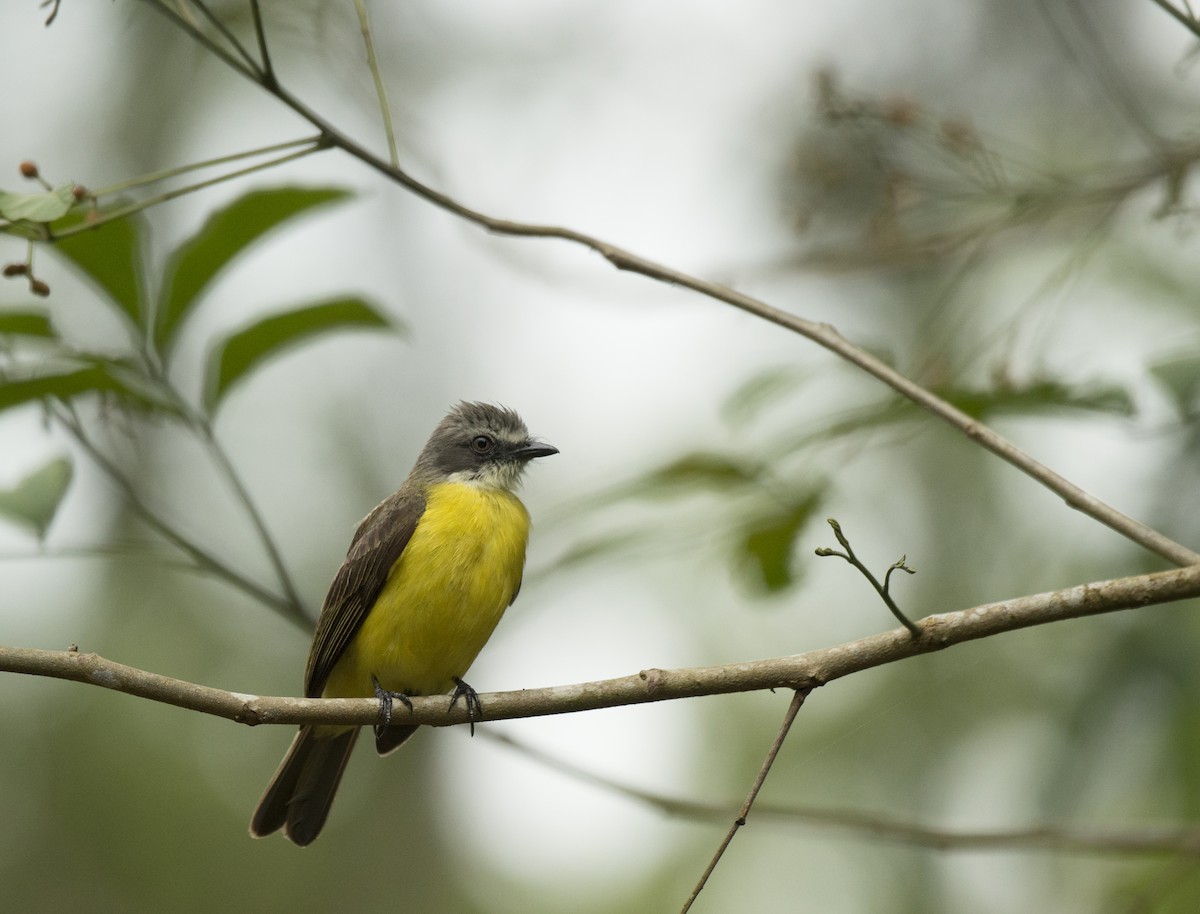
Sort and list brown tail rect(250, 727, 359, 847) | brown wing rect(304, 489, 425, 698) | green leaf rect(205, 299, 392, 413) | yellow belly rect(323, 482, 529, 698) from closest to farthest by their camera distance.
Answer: green leaf rect(205, 299, 392, 413) < yellow belly rect(323, 482, 529, 698) < brown wing rect(304, 489, 425, 698) < brown tail rect(250, 727, 359, 847)

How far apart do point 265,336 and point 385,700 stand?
1.23 meters

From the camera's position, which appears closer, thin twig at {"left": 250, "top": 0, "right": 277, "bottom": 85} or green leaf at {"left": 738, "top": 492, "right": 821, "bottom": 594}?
thin twig at {"left": 250, "top": 0, "right": 277, "bottom": 85}

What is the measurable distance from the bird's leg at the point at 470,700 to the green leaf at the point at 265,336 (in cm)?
116

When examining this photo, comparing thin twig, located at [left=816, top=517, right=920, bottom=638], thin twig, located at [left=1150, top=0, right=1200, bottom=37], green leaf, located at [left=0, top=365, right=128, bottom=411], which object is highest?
thin twig, located at [left=1150, top=0, right=1200, bottom=37]

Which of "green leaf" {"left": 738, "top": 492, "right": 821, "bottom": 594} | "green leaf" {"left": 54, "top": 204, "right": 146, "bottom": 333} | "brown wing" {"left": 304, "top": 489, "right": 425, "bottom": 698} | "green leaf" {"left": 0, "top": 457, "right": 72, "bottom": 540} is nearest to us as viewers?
"green leaf" {"left": 0, "top": 457, "right": 72, "bottom": 540}

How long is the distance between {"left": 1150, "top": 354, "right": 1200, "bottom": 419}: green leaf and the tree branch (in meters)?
0.68

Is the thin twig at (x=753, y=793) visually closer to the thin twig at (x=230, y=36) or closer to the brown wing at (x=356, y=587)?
the thin twig at (x=230, y=36)

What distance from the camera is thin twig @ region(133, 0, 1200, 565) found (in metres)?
2.54

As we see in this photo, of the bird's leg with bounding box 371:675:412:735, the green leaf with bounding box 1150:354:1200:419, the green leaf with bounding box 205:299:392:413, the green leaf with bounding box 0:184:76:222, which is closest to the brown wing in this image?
the bird's leg with bounding box 371:675:412:735

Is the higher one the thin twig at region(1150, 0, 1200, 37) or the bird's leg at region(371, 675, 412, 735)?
the thin twig at region(1150, 0, 1200, 37)

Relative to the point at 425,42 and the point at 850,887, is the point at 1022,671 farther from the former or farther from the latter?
the point at 425,42

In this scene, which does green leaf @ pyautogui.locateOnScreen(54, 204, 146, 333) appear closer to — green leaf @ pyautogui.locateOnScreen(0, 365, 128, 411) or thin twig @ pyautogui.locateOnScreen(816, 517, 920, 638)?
green leaf @ pyautogui.locateOnScreen(0, 365, 128, 411)

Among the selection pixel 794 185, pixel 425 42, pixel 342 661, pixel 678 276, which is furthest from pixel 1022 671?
pixel 425 42

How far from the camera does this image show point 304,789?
15.8 ft
